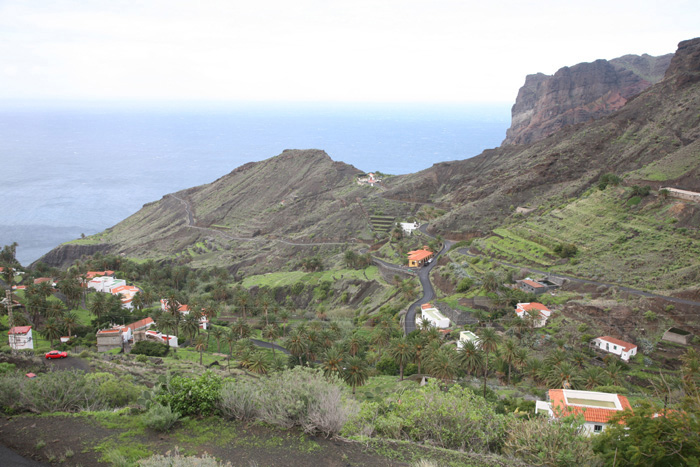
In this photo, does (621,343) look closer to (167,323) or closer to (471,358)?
(471,358)

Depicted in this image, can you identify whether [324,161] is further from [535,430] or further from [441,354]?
[535,430]

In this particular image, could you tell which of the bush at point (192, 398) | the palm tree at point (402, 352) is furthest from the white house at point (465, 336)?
the bush at point (192, 398)

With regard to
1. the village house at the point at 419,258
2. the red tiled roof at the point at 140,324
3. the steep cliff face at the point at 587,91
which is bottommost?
the red tiled roof at the point at 140,324

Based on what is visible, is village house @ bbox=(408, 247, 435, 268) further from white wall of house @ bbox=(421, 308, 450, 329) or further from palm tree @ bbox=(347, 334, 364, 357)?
palm tree @ bbox=(347, 334, 364, 357)

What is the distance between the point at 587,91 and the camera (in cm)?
16088

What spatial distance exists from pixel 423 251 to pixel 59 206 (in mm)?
174649

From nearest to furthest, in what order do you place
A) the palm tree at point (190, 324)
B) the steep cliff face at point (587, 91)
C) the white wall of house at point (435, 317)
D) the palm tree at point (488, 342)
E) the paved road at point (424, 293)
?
the palm tree at point (488, 342)
the white wall of house at point (435, 317)
the paved road at point (424, 293)
the palm tree at point (190, 324)
the steep cliff face at point (587, 91)

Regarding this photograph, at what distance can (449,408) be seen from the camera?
18.5 metres

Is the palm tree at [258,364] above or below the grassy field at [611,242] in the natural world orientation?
below

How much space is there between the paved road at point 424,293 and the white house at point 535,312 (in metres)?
11.3

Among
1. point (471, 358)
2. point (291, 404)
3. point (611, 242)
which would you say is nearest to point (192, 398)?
point (291, 404)

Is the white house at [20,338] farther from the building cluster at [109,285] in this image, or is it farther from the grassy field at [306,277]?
the grassy field at [306,277]

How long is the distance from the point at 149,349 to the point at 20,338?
1221 cm

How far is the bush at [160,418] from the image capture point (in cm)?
1616
